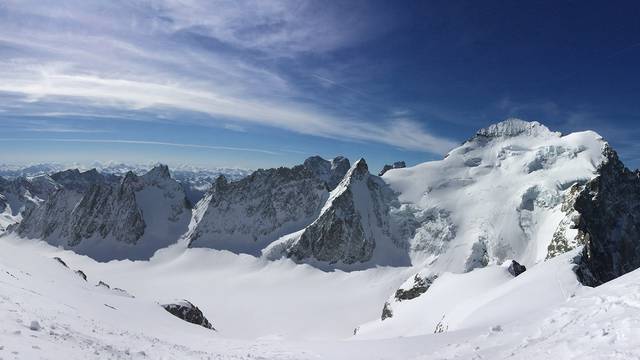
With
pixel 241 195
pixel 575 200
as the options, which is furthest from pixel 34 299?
pixel 241 195

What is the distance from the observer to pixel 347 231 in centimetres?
14488

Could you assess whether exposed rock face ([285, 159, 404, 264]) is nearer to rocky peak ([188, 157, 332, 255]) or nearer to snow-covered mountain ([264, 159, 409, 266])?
snow-covered mountain ([264, 159, 409, 266])

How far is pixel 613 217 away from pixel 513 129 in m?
72.5

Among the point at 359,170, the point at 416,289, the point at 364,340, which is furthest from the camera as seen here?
the point at 359,170

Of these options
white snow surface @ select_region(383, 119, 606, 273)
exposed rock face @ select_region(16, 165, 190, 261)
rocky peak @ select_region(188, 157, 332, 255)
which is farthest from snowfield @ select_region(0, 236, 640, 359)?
exposed rock face @ select_region(16, 165, 190, 261)

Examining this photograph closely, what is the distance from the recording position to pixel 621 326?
1781 cm

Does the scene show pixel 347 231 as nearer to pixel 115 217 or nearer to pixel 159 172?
pixel 115 217

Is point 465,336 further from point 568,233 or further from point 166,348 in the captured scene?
point 568,233

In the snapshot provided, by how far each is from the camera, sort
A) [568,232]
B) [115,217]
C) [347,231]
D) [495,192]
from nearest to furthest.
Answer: [568,232], [347,231], [495,192], [115,217]

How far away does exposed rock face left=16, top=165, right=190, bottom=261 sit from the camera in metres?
166

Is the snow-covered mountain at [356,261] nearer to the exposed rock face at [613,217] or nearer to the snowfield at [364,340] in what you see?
the snowfield at [364,340]

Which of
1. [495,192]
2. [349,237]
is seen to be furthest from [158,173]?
[495,192]

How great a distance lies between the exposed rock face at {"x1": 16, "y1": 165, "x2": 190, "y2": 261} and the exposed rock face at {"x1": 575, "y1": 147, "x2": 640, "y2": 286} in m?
130

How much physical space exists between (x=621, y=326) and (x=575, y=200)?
110 m
